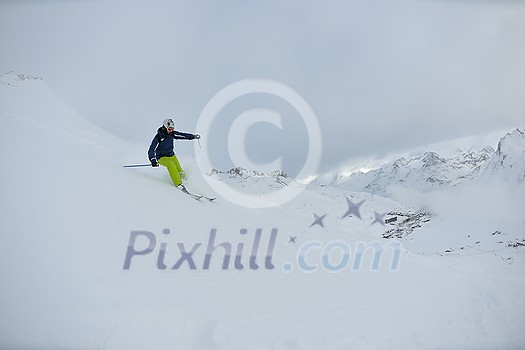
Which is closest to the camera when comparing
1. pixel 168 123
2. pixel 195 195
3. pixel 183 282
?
pixel 183 282

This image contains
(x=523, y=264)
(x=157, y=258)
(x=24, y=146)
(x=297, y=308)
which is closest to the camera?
(x=297, y=308)

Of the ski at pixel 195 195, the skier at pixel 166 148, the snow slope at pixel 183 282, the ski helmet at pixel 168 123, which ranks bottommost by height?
the snow slope at pixel 183 282

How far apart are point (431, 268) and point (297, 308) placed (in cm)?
575

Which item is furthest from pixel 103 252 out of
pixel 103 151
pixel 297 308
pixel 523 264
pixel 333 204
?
pixel 333 204

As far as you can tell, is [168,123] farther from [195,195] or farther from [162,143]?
[195,195]

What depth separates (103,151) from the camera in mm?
13289

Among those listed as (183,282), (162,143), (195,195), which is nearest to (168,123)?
(162,143)

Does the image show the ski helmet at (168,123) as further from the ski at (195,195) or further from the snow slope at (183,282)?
the snow slope at (183,282)

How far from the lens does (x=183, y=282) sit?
6688mm

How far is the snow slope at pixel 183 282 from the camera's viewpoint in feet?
17.5

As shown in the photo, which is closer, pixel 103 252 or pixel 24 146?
pixel 103 252

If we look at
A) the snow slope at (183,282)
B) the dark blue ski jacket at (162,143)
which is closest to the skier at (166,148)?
the dark blue ski jacket at (162,143)

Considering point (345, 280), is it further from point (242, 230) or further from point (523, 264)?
point (523, 264)

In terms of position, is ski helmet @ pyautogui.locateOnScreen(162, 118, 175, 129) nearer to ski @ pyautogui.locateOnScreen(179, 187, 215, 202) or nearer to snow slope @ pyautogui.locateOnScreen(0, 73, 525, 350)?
ski @ pyautogui.locateOnScreen(179, 187, 215, 202)
